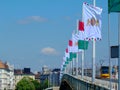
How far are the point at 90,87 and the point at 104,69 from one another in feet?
125

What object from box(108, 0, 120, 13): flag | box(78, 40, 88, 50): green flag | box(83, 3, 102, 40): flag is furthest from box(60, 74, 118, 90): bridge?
box(108, 0, 120, 13): flag

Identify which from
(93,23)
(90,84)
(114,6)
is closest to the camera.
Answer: (114,6)

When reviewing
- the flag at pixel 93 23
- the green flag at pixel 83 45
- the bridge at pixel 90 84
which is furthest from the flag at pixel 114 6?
the green flag at pixel 83 45

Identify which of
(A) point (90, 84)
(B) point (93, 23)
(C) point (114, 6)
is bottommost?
(A) point (90, 84)

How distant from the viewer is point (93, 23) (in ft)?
115

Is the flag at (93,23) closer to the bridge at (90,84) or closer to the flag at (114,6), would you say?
the bridge at (90,84)

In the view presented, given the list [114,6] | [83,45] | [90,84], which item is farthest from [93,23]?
[114,6]

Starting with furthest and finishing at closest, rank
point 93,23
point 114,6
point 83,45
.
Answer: point 83,45
point 93,23
point 114,6

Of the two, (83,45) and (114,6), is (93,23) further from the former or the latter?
(114,6)

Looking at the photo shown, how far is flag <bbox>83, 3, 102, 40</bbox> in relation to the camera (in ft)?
113

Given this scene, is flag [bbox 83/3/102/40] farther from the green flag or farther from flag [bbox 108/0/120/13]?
flag [bbox 108/0/120/13]

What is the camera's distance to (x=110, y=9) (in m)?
19.4

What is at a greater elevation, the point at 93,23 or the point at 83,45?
the point at 93,23

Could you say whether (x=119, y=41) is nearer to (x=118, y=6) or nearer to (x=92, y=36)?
(x=118, y=6)
